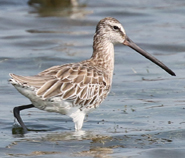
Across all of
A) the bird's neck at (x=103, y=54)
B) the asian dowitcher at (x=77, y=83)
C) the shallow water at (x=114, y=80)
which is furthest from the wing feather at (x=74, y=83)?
the shallow water at (x=114, y=80)

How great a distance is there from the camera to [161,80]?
11523 millimetres

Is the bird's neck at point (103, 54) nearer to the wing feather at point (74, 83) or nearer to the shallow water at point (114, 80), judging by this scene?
the wing feather at point (74, 83)

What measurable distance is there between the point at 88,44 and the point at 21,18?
3488 mm

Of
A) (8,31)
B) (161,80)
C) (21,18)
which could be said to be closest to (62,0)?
(21,18)

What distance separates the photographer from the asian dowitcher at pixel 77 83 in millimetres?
7859

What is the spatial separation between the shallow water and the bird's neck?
90 centimetres

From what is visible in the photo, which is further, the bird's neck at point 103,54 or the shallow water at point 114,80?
the bird's neck at point 103,54

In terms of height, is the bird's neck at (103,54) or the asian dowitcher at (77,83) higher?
the bird's neck at (103,54)

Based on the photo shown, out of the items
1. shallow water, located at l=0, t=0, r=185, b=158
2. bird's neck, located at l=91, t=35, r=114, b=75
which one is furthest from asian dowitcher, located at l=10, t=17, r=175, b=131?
shallow water, located at l=0, t=0, r=185, b=158

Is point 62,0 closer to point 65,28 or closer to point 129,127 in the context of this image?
point 65,28

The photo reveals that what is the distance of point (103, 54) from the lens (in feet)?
29.6

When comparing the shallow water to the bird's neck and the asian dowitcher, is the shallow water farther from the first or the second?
the bird's neck

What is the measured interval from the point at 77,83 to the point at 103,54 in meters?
0.91

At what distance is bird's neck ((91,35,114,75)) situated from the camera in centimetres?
899
